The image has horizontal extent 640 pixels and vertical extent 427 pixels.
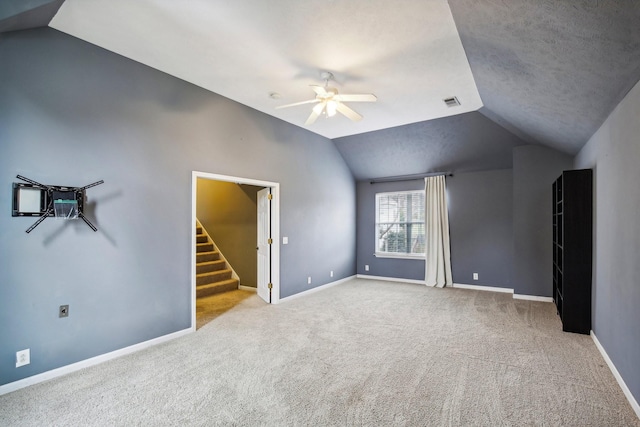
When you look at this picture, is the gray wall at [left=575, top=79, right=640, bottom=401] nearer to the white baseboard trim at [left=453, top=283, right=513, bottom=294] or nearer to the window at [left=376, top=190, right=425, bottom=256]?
the white baseboard trim at [left=453, top=283, right=513, bottom=294]

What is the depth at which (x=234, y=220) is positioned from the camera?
6445 millimetres

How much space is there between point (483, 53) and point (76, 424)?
426cm

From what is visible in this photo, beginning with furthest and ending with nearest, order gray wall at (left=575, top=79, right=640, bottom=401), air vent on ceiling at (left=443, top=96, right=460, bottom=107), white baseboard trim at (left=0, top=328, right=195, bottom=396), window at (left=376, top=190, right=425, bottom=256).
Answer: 1. window at (left=376, top=190, right=425, bottom=256)
2. air vent on ceiling at (left=443, top=96, right=460, bottom=107)
3. white baseboard trim at (left=0, top=328, right=195, bottom=396)
4. gray wall at (left=575, top=79, right=640, bottom=401)

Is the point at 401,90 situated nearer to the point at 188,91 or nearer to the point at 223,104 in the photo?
the point at 223,104

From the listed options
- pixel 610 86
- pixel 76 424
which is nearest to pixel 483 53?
pixel 610 86

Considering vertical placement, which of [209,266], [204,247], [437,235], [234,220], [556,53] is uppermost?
[556,53]

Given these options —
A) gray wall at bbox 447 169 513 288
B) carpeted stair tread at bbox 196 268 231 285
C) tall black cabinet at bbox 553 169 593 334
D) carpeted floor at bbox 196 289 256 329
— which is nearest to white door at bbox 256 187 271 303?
carpeted floor at bbox 196 289 256 329

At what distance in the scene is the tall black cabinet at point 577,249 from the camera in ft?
12.0

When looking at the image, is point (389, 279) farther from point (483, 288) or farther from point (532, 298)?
point (532, 298)

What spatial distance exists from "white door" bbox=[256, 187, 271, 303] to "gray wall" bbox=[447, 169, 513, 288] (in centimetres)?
367

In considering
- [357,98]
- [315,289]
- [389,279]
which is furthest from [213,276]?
[357,98]

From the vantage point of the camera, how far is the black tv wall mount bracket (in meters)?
2.60

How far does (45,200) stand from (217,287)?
3499mm

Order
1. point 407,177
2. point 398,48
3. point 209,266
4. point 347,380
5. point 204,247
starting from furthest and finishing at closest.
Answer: point 407,177 < point 204,247 < point 209,266 < point 398,48 < point 347,380
